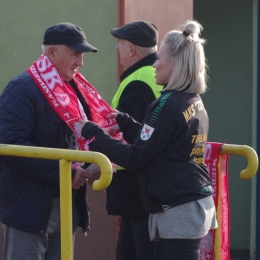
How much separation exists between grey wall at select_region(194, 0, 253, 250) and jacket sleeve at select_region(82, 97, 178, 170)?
3368 mm

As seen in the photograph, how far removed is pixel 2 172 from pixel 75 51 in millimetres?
683

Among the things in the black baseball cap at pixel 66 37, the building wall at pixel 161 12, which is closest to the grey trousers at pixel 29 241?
the black baseball cap at pixel 66 37

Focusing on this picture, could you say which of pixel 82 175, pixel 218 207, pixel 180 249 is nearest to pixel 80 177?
pixel 82 175

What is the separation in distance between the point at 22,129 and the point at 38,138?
12cm

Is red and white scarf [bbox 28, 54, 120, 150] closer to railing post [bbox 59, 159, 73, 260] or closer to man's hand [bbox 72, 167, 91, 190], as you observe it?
man's hand [bbox 72, 167, 91, 190]

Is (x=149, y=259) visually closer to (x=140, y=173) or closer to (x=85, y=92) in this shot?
(x=140, y=173)

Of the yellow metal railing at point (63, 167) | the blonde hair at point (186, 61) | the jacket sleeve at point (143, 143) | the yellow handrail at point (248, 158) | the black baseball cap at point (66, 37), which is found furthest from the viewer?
the yellow handrail at point (248, 158)

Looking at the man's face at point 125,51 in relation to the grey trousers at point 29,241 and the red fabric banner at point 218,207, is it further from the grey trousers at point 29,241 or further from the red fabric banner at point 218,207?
the grey trousers at point 29,241

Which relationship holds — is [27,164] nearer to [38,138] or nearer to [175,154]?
[38,138]

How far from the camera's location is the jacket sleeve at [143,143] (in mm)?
2961

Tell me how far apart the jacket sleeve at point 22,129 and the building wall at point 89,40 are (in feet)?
5.43

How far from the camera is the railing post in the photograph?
2.80 meters

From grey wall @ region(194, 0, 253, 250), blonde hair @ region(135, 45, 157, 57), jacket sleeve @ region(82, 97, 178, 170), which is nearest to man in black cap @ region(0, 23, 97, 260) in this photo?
jacket sleeve @ region(82, 97, 178, 170)

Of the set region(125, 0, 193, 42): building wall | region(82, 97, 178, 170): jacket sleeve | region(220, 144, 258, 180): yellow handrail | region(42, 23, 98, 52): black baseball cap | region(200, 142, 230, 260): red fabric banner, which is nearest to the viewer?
region(82, 97, 178, 170): jacket sleeve
